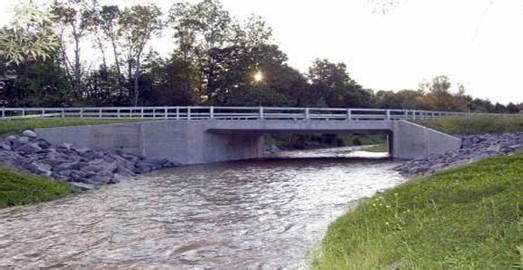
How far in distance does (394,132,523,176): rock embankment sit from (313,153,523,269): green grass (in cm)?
667

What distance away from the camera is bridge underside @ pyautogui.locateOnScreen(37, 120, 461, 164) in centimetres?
2762

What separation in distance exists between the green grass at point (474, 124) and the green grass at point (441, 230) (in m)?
21.6

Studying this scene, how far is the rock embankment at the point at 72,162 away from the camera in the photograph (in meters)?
18.8

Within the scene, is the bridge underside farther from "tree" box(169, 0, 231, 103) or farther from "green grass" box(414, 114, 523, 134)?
"tree" box(169, 0, 231, 103)

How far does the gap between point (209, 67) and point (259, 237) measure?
44.3 metres

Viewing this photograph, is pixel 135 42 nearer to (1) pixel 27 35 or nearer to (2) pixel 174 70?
(2) pixel 174 70

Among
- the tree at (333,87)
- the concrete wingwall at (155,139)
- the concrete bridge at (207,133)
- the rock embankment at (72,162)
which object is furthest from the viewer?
the tree at (333,87)

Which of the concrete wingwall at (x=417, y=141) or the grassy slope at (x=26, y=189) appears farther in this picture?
the concrete wingwall at (x=417, y=141)

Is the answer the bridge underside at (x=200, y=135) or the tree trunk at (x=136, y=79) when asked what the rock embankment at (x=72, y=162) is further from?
the tree trunk at (x=136, y=79)

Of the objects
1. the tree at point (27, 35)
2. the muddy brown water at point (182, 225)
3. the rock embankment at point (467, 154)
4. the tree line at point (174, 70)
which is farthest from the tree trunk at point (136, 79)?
the tree at point (27, 35)

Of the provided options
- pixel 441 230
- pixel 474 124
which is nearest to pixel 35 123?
pixel 474 124

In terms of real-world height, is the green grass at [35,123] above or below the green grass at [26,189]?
above

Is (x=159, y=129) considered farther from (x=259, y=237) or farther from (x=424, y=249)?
(x=424, y=249)

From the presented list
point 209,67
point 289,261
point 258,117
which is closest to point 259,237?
point 289,261
